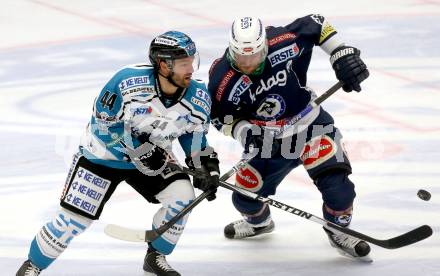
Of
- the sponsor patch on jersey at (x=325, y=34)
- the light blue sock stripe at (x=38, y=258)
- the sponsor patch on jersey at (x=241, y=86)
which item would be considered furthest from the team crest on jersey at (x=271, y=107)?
the light blue sock stripe at (x=38, y=258)

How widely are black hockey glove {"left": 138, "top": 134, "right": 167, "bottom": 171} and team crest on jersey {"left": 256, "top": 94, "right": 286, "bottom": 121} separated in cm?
54

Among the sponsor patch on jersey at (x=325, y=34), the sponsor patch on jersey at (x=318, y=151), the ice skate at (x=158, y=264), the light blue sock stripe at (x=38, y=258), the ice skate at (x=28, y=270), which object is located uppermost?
the sponsor patch on jersey at (x=325, y=34)

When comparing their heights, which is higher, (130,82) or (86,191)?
(130,82)

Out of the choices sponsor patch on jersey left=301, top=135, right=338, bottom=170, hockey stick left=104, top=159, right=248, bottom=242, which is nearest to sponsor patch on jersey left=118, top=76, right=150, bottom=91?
hockey stick left=104, top=159, right=248, bottom=242

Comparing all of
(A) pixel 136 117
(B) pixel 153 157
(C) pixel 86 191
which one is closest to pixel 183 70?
(A) pixel 136 117

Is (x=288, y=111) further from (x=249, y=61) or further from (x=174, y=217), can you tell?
(x=174, y=217)

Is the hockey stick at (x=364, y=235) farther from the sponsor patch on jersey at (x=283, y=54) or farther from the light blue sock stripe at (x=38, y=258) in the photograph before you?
the light blue sock stripe at (x=38, y=258)

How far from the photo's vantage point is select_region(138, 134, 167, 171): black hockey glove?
4.73m

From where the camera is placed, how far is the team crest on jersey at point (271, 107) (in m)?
5.06

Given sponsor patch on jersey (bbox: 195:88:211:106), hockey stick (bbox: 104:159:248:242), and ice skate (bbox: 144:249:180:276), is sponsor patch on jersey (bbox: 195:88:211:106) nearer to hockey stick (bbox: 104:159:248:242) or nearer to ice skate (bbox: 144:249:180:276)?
hockey stick (bbox: 104:159:248:242)

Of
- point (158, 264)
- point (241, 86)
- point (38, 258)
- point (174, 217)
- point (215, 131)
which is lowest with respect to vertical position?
point (215, 131)

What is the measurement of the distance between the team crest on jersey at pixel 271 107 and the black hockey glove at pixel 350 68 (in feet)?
0.97

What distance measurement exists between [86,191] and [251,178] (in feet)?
2.95

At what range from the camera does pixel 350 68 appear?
5.00 m
